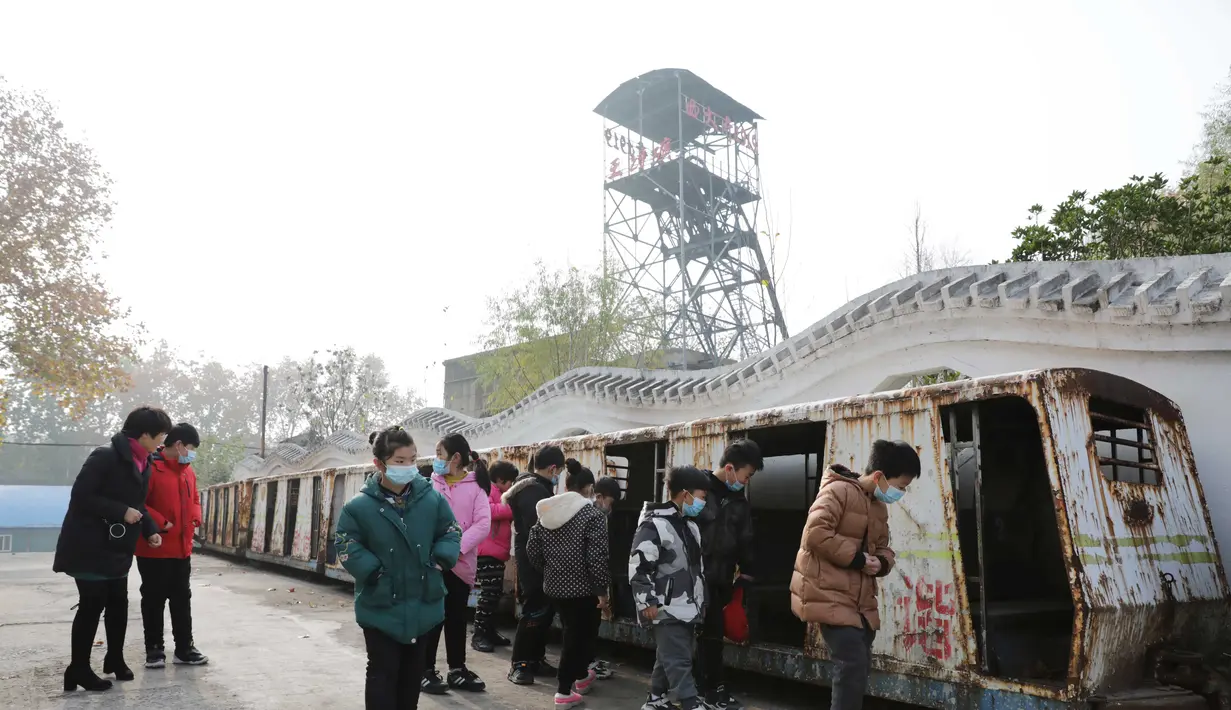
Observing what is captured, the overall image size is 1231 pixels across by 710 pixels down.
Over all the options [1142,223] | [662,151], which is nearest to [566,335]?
[662,151]

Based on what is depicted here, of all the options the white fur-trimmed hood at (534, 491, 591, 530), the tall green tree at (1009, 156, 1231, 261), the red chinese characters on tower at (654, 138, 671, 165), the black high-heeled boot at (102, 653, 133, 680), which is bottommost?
the black high-heeled boot at (102, 653, 133, 680)

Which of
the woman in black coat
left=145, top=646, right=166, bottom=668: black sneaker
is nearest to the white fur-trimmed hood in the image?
the woman in black coat

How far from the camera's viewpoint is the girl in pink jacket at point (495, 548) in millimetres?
7035

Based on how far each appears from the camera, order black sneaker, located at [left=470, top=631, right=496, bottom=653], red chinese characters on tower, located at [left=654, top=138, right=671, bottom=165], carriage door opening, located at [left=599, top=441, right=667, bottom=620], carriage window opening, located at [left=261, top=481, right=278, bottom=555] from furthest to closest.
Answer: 1. red chinese characters on tower, located at [left=654, top=138, right=671, bottom=165]
2. carriage window opening, located at [left=261, top=481, right=278, bottom=555]
3. black sneaker, located at [left=470, top=631, right=496, bottom=653]
4. carriage door opening, located at [left=599, top=441, right=667, bottom=620]

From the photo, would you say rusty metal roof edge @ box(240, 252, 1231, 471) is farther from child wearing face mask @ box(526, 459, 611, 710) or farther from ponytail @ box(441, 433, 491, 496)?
ponytail @ box(441, 433, 491, 496)

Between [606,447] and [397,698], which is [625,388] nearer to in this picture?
[606,447]

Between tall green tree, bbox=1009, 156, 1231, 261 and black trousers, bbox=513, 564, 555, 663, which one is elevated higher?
tall green tree, bbox=1009, 156, 1231, 261

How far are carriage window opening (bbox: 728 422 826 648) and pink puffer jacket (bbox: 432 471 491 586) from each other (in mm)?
2738

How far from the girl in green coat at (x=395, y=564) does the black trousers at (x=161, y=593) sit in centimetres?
291

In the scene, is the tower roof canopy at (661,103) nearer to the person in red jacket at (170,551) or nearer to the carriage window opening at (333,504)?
the carriage window opening at (333,504)

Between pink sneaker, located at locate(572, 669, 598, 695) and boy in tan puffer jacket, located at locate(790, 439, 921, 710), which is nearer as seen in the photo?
boy in tan puffer jacket, located at locate(790, 439, 921, 710)

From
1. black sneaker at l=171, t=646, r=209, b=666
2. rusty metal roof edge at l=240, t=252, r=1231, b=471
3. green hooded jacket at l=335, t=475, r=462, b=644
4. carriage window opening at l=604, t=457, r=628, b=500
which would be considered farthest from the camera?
carriage window opening at l=604, t=457, r=628, b=500

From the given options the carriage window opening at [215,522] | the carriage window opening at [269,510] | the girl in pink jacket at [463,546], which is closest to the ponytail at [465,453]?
the girl in pink jacket at [463,546]

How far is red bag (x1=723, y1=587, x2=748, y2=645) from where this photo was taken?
221 inches
